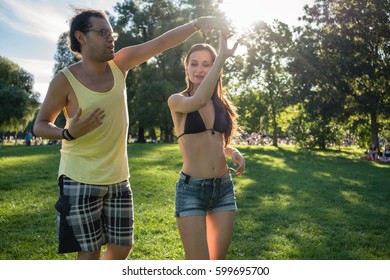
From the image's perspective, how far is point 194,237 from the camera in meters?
3.54

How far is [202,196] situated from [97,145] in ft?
3.53

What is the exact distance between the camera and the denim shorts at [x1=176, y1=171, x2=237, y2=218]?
3.65 m

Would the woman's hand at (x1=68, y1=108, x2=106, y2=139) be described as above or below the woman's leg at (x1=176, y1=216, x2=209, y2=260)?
above

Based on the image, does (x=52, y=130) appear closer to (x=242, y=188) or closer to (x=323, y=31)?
(x=242, y=188)

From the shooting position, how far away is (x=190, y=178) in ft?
12.3

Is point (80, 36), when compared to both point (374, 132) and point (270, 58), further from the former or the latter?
point (270, 58)

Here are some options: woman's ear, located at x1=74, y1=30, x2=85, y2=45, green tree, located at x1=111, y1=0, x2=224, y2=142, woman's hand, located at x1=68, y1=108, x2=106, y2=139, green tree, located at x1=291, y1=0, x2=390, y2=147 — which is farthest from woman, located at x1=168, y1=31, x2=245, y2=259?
green tree, located at x1=111, y1=0, x2=224, y2=142

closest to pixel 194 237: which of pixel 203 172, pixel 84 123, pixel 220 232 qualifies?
pixel 220 232

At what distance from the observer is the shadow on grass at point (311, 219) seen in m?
6.71

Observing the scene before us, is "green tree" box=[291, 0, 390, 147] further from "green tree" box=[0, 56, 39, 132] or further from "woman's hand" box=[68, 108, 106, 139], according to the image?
"woman's hand" box=[68, 108, 106, 139]

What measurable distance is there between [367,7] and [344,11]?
1641mm

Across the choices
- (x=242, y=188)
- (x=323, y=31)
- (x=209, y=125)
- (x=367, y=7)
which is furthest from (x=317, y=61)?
(x=209, y=125)

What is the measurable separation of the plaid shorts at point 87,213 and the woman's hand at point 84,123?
473mm
